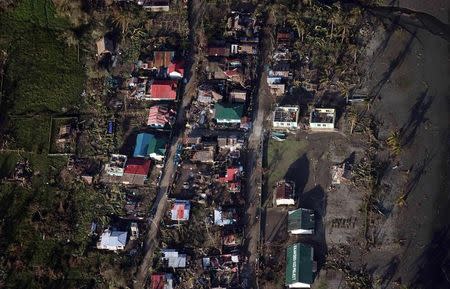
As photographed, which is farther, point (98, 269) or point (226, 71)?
point (226, 71)

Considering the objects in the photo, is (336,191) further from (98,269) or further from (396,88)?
(98,269)

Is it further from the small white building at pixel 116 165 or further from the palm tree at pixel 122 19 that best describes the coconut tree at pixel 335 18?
the small white building at pixel 116 165

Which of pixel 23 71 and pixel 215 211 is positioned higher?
pixel 23 71

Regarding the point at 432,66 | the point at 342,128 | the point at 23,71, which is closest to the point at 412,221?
the point at 342,128

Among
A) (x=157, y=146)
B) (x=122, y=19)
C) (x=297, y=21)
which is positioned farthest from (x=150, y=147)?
(x=297, y=21)

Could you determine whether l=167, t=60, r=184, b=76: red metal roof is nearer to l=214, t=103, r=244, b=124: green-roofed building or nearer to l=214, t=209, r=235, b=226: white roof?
l=214, t=103, r=244, b=124: green-roofed building

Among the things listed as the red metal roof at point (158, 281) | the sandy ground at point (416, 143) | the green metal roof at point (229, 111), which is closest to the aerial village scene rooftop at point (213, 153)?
the green metal roof at point (229, 111)

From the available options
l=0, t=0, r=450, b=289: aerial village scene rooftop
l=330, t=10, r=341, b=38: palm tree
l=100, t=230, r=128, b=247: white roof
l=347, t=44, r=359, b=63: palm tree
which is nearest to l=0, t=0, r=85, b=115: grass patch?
l=0, t=0, r=450, b=289: aerial village scene rooftop
